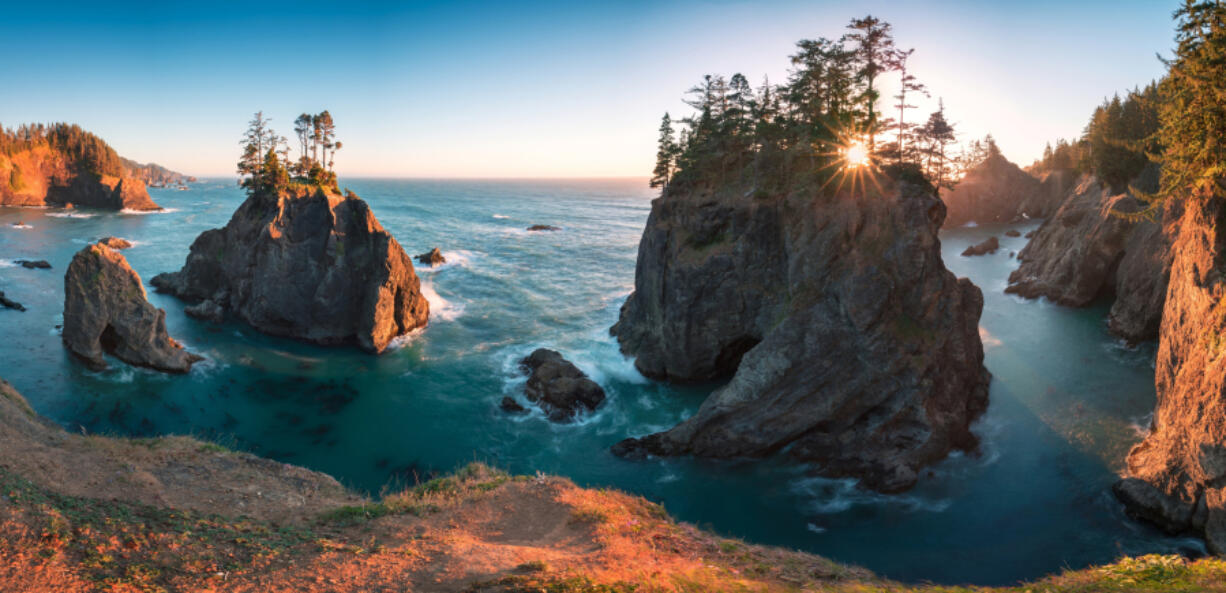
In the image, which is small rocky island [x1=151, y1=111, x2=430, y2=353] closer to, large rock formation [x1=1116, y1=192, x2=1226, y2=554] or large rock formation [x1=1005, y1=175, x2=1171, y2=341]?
large rock formation [x1=1116, y1=192, x2=1226, y2=554]

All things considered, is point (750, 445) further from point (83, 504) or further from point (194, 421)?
point (194, 421)

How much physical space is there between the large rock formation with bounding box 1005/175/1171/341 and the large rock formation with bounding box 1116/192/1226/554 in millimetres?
13342

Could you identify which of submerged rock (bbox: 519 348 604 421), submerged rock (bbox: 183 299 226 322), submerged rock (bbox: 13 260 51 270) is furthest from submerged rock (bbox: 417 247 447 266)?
submerged rock (bbox: 519 348 604 421)

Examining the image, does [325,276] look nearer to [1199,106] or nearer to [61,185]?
[1199,106]

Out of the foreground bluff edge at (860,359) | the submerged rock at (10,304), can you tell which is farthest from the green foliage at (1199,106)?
the submerged rock at (10,304)

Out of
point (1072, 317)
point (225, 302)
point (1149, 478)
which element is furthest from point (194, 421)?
point (1072, 317)

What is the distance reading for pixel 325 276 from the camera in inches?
1966

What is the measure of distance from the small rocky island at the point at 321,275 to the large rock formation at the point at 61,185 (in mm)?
127549

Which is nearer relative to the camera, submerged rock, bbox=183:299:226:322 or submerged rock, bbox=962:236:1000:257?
submerged rock, bbox=183:299:226:322

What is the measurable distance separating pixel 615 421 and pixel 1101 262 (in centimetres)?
4938

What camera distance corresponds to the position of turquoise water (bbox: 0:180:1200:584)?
25781 millimetres

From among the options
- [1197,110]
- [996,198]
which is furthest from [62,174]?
[996,198]

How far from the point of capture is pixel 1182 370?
25.9m

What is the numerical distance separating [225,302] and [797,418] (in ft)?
181
